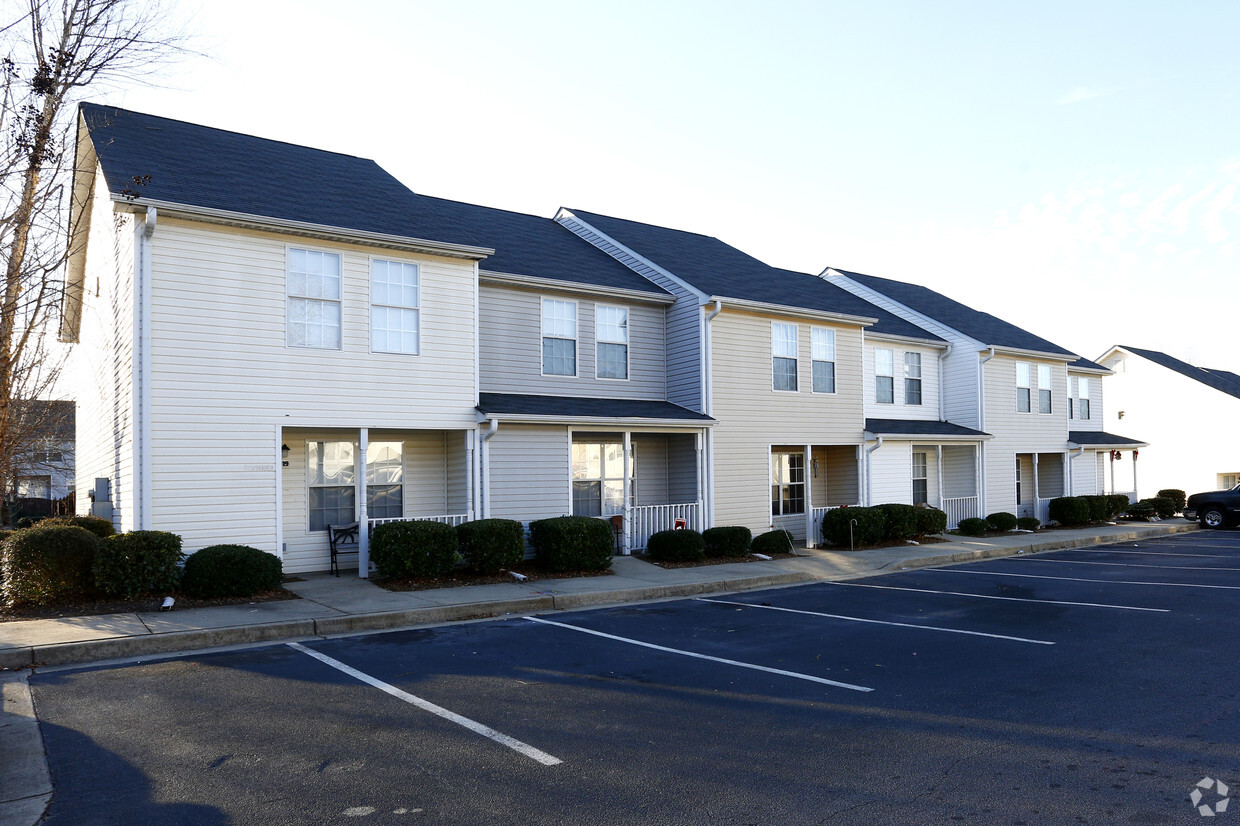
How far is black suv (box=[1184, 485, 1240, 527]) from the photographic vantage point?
28.1 meters

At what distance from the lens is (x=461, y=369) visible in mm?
15375

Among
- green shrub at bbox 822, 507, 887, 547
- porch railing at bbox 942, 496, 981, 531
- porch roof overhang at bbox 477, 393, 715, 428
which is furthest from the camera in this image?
porch railing at bbox 942, 496, 981, 531

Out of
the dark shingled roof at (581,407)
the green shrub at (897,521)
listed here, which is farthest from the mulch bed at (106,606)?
the green shrub at (897,521)

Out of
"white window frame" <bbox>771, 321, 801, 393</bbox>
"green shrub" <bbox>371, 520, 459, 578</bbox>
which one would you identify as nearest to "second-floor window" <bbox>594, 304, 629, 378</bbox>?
"white window frame" <bbox>771, 321, 801, 393</bbox>

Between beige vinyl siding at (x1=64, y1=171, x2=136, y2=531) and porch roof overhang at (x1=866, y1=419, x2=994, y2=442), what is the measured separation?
16.7 metres

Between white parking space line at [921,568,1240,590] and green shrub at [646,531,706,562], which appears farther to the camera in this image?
green shrub at [646,531,706,562]

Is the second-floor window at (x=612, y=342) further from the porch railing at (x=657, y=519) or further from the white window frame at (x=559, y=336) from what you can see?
the porch railing at (x=657, y=519)

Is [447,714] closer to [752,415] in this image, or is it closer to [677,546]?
[677,546]

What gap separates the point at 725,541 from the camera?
17.4m

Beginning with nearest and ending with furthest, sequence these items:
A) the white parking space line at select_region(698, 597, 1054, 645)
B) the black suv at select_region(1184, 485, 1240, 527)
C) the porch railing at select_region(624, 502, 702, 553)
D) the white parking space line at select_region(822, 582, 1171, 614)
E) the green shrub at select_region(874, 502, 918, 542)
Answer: the white parking space line at select_region(698, 597, 1054, 645) → the white parking space line at select_region(822, 582, 1171, 614) → the porch railing at select_region(624, 502, 702, 553) → the green shrub at select_region(874, 502, 918, 542) → the black suv at select_region(1184, 485, 1240, 527)

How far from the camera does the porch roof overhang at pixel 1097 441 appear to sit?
29359 mm

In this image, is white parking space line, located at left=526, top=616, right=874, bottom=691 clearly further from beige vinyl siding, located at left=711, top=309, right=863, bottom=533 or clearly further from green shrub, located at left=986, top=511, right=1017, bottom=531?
green shrub, located at left=986, top=511, right=1017, bottom=531

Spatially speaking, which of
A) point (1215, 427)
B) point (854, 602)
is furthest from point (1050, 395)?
point (854, 602)

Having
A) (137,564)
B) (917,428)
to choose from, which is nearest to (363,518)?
(137,564)
